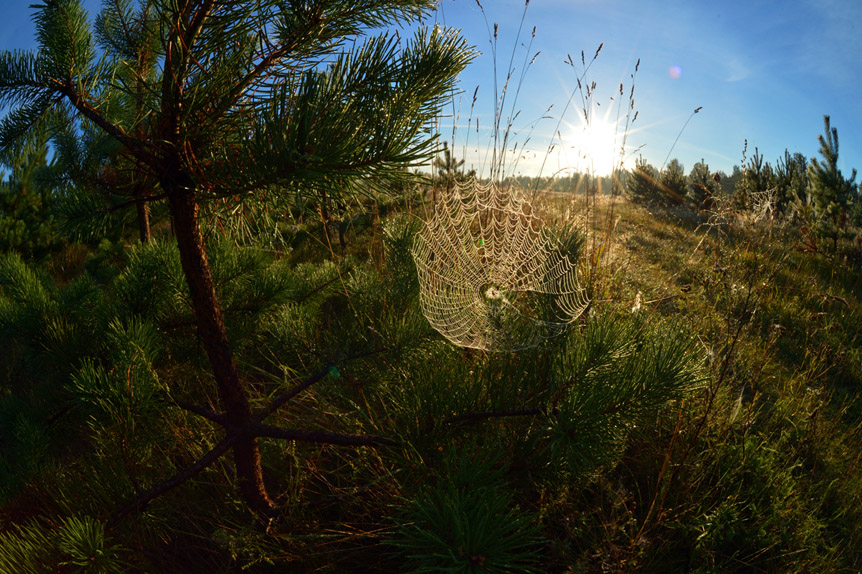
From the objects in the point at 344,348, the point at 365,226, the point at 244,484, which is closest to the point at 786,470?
the point at 344,348

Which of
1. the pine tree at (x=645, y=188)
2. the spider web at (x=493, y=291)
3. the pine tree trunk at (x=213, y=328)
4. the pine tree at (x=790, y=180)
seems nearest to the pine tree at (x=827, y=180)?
the pine tree at (x=790, y=180)

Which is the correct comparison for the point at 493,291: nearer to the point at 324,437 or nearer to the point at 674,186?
the point at 324,437

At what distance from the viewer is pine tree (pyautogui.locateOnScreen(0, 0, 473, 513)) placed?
0.77 m

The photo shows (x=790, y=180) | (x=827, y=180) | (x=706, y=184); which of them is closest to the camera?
(x=706, y=184)

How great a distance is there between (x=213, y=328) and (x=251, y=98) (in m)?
0.57

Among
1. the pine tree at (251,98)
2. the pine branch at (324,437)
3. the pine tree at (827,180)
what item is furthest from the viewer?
the pine tree at (827,180)

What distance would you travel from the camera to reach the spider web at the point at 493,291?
1.44 meters

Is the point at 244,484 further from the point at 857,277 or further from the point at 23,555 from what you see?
the point at 857,277

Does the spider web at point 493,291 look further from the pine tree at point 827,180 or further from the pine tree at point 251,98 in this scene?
the pine tree at point 827,180

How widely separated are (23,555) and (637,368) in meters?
1.31

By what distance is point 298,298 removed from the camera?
79.0 inches

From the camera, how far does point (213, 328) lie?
1098 mm

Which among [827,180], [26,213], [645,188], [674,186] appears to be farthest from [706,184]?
[645,188]

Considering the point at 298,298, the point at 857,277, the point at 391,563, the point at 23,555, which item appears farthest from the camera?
the point at 857,277
